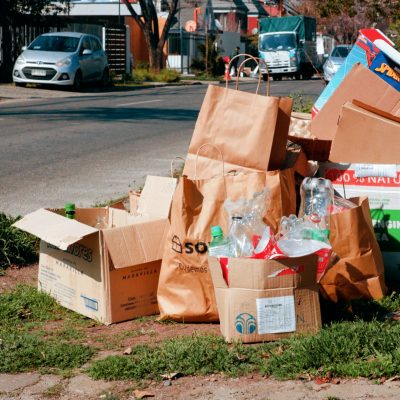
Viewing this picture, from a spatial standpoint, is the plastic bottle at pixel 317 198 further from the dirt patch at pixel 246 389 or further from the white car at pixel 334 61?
the white car at pixel 334 61

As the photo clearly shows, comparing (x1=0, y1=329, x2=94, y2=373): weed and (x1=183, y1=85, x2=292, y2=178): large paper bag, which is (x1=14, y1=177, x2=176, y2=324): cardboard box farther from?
(x1=0, y1=329, x2=94, y2=373): weed

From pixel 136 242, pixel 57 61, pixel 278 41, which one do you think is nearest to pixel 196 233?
pixel 136 242

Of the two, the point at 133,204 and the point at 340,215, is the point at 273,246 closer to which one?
the point at 340,215

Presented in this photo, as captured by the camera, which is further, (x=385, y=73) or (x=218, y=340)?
(x=385, y=73)

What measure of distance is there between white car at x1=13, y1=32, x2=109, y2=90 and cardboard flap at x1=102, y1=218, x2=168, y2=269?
22379 mm

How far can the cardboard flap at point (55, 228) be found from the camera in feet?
16.2

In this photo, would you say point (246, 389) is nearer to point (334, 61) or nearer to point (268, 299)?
point (268, 299)

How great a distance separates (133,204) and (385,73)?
6.64ft

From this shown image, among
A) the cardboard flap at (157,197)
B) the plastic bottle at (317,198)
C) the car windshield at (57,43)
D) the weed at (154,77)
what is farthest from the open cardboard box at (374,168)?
the weed at (154,77)

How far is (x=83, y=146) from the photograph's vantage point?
1331 cm

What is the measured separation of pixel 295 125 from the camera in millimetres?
6535

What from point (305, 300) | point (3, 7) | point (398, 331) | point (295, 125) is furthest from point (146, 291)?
point (3, 7)

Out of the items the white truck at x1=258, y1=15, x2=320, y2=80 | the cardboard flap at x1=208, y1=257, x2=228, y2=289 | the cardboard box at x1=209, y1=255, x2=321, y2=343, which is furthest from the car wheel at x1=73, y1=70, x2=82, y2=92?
the cardboard box at x1=209, y1=255, x2=321, y2=343

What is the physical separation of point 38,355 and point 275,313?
1.15 metres
